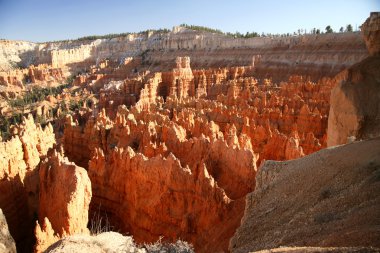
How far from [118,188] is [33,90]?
57.6m

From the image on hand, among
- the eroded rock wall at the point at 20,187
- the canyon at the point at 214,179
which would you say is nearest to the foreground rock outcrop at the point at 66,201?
the canyon at the point at 214,179

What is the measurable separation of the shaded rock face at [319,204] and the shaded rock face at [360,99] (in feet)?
10.5

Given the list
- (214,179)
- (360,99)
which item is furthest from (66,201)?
(360,99)

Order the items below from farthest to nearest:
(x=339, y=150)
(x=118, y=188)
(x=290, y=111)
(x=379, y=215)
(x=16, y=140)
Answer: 1. (x=290, y=111)
2. (x=16, y=140)
3. (x=118, y=188)
4. (x=339, y=150)
5. (x=379, y=215)

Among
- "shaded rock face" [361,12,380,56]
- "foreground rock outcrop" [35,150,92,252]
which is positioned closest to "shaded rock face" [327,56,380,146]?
"shaded rock face" [361,12,380,56]

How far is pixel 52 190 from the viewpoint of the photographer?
9.73 metres

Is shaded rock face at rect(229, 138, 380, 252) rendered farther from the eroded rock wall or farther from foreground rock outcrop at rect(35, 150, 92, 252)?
the eroded rock wall

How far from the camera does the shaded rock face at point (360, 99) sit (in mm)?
9289

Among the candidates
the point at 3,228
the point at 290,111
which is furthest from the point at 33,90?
the point at 3,228

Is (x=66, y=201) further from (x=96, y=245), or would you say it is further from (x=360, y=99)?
(x=360, y=99)

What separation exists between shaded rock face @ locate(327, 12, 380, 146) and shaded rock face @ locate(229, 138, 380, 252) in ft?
10.5

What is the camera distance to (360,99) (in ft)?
31.2

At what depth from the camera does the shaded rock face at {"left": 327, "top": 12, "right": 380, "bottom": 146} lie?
9289 millimetres

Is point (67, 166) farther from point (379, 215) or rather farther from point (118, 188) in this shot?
point (379, 215)
